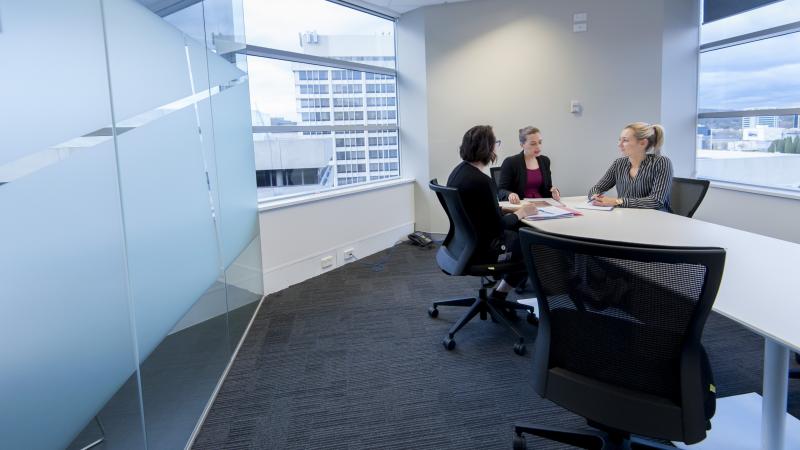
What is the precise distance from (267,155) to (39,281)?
3280 millimetres

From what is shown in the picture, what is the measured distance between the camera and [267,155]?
14.0ft

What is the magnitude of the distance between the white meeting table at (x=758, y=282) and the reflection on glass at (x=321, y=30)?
289 cm

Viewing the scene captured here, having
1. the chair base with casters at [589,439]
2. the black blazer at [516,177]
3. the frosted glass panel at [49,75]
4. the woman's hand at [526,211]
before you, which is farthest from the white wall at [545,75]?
the frosted glass panel at [49,75]

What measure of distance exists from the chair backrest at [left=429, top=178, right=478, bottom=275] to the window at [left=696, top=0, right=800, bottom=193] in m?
3.10

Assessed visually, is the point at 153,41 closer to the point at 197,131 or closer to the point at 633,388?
the point at 197,131

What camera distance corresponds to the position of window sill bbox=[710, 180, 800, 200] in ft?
12.9

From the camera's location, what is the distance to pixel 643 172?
128 inches

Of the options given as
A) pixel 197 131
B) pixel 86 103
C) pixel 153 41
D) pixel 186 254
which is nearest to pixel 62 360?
pixel 86 103

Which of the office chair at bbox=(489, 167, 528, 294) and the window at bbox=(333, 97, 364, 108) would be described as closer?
the office chair at bbox=(489, 167, 528, 294)

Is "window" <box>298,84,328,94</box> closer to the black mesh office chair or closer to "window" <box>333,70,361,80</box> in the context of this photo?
"window" <box>333,70,361,80</box>

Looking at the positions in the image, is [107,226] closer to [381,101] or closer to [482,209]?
[482,209]

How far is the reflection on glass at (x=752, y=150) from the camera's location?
420 cm

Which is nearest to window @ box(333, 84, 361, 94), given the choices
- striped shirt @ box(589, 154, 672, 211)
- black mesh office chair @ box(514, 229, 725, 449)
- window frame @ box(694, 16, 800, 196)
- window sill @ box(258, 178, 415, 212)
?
window sill @ box(258, 178, 415, 212)

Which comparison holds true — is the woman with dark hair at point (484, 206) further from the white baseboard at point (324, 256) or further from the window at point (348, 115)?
the window at point (348, 115)
